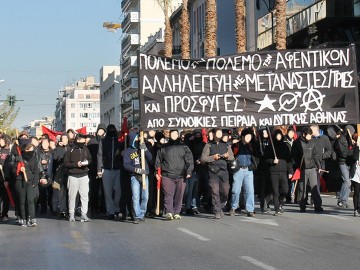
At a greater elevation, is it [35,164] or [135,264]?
[35,164]

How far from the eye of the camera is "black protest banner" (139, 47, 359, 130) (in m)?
16.9

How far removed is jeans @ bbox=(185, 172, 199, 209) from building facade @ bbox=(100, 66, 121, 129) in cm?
10206

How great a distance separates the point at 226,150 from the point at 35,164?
387 centimetres

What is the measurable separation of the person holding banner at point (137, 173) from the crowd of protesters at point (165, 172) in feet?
0.06

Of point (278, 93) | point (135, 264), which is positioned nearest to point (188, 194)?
point (278, 93)

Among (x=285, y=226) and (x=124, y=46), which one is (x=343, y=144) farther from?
(x=124, y=46)

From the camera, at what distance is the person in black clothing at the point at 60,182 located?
18.1 meters

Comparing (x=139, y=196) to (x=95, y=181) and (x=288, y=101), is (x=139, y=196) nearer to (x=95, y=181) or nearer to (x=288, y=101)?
(x=95, y=181)

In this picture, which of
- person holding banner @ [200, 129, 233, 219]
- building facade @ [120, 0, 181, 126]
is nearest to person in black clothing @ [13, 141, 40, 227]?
person holding banner @ [200, 129, 233, 219]

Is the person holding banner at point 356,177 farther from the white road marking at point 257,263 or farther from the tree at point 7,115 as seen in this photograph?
the tree at point 7,115

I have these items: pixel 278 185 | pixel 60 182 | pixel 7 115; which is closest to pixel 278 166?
pixel 278 185

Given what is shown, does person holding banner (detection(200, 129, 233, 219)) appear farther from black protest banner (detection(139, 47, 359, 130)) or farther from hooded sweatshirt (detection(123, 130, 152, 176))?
hooded sweatshirt (detection(123, 130, 152, 176))

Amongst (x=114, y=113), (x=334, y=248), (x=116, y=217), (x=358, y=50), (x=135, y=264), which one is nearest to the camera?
(x=135, y=264)

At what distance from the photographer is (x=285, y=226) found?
15203 millimetres
